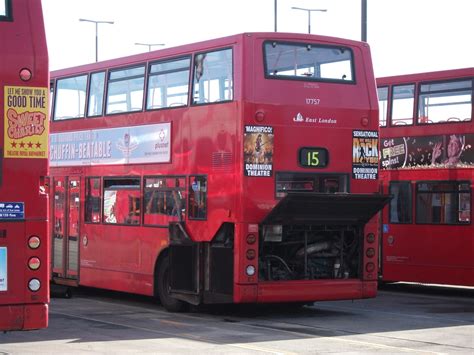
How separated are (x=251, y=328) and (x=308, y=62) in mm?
4371

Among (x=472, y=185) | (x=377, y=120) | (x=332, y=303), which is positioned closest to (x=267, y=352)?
(x=377, y=120)

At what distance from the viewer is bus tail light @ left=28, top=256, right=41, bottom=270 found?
10.6 meters

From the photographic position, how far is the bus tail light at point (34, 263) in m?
10.6

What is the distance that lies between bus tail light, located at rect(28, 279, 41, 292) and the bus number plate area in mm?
6591

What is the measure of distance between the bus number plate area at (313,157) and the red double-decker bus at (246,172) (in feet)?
0.05

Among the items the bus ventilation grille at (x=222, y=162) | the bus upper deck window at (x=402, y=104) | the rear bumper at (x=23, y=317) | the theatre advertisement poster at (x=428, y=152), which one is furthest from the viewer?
the bus upper deck window at (x=402, y=104)

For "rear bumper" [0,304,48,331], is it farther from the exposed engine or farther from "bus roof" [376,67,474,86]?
"bus roof" [376,67,474,86]

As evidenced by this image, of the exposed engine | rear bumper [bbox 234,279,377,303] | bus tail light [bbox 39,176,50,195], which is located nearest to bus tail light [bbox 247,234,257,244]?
the exposed engine

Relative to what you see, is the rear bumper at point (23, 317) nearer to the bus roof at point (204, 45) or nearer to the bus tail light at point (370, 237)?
the bus roof at point (204, 45)

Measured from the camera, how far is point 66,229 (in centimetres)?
2028

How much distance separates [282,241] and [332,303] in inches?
140

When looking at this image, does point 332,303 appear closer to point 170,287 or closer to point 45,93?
point 170,287

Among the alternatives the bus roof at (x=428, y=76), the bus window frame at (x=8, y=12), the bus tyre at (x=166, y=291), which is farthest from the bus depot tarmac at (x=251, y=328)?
the bus roof at (x=428, y=76)

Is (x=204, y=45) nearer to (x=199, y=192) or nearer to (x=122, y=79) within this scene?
(x=199, y=192)
